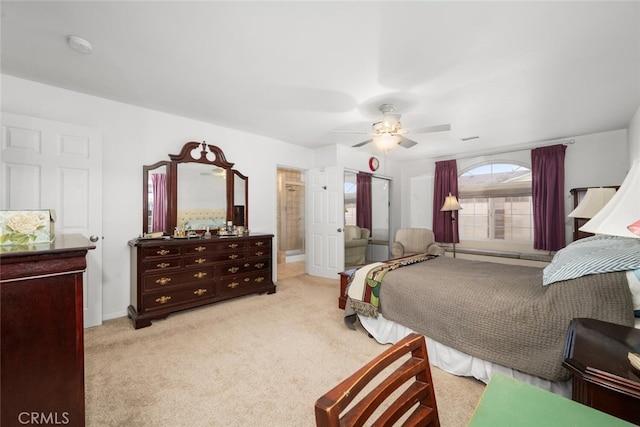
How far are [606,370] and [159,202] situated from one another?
3.90 m

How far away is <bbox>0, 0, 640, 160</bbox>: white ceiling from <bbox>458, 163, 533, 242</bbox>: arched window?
61.2 inches

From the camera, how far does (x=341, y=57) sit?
2.16 meters

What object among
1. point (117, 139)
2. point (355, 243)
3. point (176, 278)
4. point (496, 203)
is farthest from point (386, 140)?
point (496, 203)

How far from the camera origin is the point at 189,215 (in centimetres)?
359

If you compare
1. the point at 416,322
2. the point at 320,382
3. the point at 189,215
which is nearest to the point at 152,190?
the point at 189,215

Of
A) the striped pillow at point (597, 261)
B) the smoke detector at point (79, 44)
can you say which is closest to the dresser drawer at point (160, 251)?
the smoke detector at point (79, 44)

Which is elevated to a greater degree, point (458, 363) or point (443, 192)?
point (443, 192)

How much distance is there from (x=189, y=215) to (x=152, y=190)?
0.52 m

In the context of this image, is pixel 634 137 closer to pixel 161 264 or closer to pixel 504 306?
pixel 504 306

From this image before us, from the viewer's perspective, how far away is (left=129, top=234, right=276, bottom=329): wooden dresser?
2887 mm

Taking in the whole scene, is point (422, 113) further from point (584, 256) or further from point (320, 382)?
point (320, 382)

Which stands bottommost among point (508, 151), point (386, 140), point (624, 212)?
point (624, 212)

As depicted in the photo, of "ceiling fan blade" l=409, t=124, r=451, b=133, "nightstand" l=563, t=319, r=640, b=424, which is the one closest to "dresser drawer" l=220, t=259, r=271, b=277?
"ceiling fan blade" l=409, t=124, r=451, b=133

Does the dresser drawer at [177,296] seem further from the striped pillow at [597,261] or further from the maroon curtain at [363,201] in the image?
the maroon curtain at [363,201]
